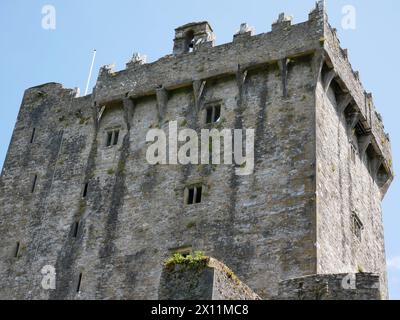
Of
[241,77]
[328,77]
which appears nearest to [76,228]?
[241,77]

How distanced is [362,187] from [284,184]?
6.62 metres

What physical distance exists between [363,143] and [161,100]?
8.88m

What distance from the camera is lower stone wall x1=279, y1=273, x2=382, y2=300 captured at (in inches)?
640

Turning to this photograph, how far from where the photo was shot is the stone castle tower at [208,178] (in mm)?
28844

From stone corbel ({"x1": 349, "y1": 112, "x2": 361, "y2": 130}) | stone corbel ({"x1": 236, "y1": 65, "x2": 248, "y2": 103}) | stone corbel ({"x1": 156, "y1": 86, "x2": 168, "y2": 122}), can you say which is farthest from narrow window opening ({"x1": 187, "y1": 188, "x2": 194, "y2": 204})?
stone corbel ({"x1": 349, "y1": 112, "x2": 361, "y2": 130})

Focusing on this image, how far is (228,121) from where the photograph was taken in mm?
32219

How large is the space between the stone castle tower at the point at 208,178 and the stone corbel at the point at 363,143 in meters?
0.06

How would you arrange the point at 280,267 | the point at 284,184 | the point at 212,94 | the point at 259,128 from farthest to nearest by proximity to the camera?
the point at 212,94, the point at 259,128, the point at 284,184, the point at 280,267

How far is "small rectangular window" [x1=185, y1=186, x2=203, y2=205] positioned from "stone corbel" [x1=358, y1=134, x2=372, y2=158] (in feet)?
27.0

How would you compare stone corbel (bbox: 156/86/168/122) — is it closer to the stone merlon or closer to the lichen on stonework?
the stone merlon

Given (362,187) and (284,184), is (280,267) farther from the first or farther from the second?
(362,187)

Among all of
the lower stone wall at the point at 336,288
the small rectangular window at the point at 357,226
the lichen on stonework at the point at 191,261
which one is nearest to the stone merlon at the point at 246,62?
the small rectangular window at the point at 357,226

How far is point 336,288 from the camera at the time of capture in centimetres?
1645
